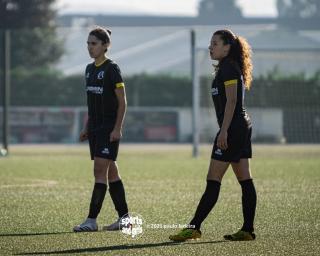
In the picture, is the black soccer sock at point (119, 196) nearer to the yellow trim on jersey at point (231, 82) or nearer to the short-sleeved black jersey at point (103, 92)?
the short-sleeved black jersey at point (103, 92)

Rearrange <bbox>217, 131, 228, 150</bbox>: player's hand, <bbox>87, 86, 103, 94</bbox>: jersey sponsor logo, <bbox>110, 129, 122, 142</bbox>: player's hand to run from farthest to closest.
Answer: <bbox>87, 86, 103, 94</bbox>: jersey sponsor logo → <bbox>110, 129, 122, 142</bbox>: player's hand → <bbox>217, 131, 228, 150</bbox>: player's hand

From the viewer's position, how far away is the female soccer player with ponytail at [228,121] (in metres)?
8.77

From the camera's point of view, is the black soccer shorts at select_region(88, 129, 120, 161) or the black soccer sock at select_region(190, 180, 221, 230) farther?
the black soccer shorts at select_region(88, 129, 120, 161)

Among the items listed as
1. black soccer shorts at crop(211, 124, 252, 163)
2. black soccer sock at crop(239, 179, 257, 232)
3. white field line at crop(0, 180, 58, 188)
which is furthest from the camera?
white field line at crop(0, 180, 58, 188)

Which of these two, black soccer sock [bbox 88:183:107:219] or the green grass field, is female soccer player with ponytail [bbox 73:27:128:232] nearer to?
black soccer sock [bbox 88:183:107:219]

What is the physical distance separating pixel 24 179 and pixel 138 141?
3110cm

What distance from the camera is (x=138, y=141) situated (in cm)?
4753

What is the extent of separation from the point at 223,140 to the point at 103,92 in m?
1.52

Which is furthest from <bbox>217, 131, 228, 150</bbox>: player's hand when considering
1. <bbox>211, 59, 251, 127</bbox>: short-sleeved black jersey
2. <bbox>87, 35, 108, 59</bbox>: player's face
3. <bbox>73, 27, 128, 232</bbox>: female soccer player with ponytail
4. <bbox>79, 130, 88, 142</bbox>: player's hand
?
<bbox>79, 130, 88, 142</bbox>: player's hand

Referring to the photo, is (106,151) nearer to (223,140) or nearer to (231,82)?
(223,140)


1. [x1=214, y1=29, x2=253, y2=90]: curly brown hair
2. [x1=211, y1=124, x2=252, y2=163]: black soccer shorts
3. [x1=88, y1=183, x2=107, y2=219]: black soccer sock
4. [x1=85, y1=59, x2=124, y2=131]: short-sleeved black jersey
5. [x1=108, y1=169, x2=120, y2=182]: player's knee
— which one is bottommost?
[x1=88, y1=183, x2=107, y2=219]: black soccer sock

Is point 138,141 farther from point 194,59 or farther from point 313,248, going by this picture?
point 313,248

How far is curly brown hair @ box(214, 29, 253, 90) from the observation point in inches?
349

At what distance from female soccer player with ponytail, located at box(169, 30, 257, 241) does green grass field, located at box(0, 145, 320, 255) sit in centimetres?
18
